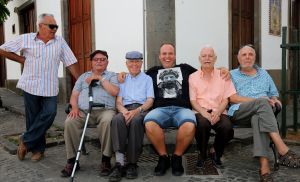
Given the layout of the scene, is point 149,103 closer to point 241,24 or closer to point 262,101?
point 262,101

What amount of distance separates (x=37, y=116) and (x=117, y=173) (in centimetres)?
153

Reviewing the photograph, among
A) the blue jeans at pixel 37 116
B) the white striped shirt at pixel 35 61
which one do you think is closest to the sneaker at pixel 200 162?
the blue jeans at pixel 37 116

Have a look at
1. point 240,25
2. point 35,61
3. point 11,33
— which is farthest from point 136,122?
point 11,33

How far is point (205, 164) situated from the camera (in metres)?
4.48

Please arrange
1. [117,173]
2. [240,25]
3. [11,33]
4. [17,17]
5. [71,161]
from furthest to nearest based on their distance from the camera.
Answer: [11,33] → [17,17] → [240,25] → [71,161] → [117,173]

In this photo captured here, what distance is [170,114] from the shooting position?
4441mm

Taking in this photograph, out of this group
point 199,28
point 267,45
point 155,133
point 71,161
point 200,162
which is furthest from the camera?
point 267,45

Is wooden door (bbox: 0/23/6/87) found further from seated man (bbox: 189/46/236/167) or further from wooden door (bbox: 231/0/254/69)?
seated man (bbox: 189/46/236/167)

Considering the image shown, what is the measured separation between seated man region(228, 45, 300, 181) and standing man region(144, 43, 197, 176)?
60 centimetres

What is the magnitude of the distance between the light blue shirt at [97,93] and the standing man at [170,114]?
0.53 meters

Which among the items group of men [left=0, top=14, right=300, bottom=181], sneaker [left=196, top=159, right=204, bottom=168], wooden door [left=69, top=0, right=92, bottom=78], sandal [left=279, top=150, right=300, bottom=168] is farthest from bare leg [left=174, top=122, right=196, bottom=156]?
wooden door [left=69, top=0, right=92, bottom=78]

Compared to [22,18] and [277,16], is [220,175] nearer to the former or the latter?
[277,16]

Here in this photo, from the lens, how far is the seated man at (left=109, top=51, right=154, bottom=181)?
4.11m

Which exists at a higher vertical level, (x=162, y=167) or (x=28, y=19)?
(x=28, y=19)
